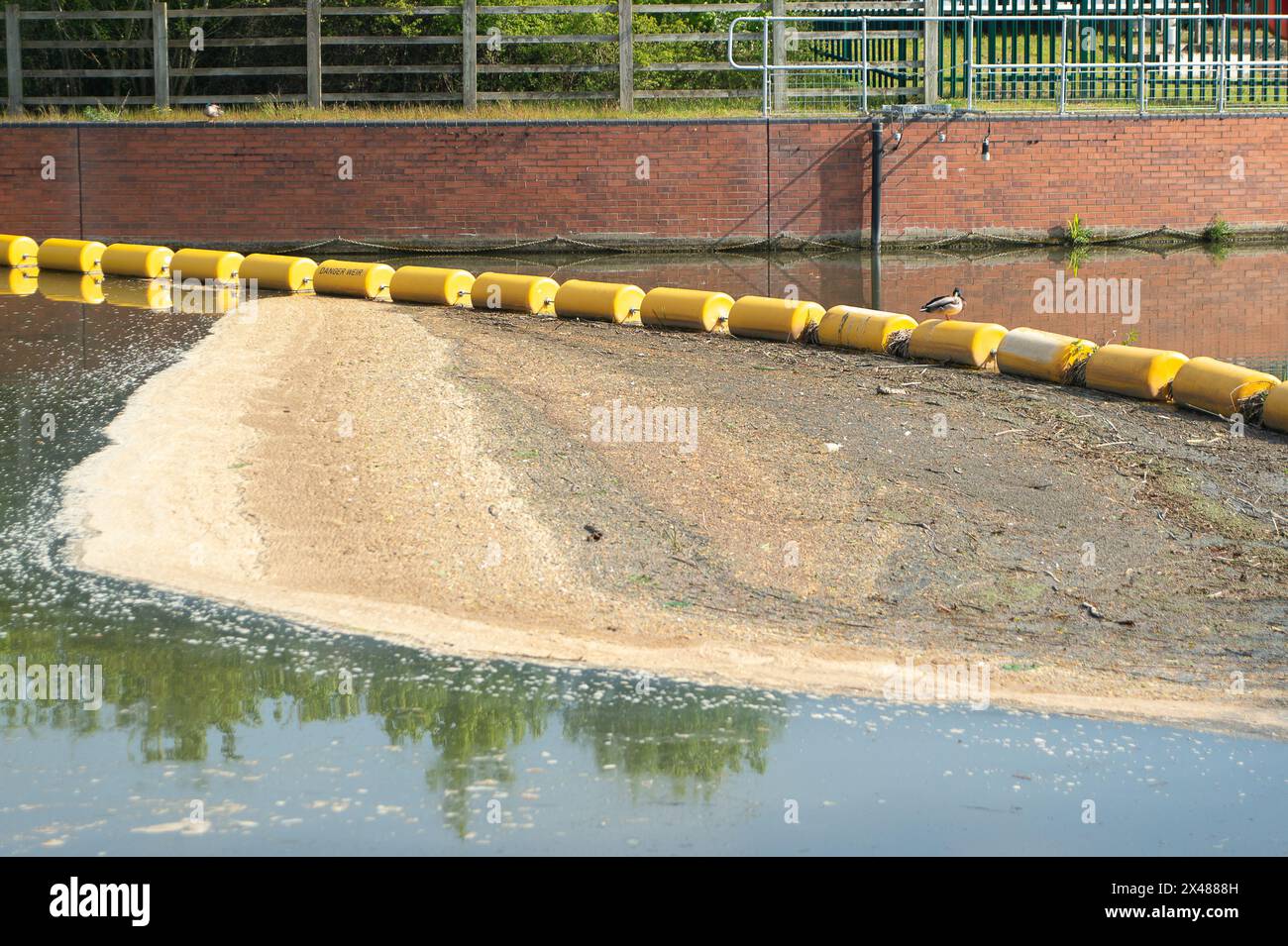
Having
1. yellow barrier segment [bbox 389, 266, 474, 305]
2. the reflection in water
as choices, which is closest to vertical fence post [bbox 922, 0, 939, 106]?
yellow barrier segment [bbox 389, 266, 474, 305]

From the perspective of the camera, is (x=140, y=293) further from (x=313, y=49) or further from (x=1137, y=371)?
(x=1137, y=371)

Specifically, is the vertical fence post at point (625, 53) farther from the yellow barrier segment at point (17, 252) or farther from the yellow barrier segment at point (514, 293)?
the yellow barrier segment at point (17, 252)

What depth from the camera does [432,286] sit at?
18.1m

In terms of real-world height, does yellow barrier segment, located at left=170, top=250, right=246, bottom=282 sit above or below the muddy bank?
above

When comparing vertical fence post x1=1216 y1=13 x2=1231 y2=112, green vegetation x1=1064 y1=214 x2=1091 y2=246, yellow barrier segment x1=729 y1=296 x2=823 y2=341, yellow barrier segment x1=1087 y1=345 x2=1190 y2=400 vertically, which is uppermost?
vertical fence post x1=1216 y1=13 x2=1231 y2=112

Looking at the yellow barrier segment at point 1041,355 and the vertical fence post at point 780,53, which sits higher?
the vertical fence post at point 780,53

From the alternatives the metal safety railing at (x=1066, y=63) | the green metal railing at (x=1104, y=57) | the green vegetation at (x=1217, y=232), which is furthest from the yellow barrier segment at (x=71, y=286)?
the green vegetation at (x=1217, y=232)

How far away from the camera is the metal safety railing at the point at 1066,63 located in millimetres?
25250

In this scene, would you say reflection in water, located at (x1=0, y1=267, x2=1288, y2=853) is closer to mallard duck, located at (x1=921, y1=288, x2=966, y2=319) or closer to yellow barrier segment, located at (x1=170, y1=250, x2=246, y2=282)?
mallard duck, located at (x1=921, y1=288, x2=966, y2=319)

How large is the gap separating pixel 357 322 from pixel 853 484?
26.3 feet

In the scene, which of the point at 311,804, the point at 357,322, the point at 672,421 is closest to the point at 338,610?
the point at 311,804

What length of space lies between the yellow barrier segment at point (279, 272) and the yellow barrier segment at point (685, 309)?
509 cm

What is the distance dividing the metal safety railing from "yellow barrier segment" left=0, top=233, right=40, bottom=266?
36.1 ft

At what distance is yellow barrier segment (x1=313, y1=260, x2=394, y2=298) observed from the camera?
61.2 feet
